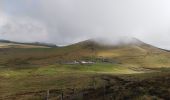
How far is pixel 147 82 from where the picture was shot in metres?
127

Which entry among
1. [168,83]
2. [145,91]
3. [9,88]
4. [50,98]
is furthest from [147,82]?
[9,88]

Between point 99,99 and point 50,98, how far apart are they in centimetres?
3094

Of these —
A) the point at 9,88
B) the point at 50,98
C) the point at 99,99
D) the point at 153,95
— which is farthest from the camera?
the point at 9,88

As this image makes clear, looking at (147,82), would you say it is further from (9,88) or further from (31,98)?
(9,88)

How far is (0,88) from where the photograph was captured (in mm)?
198875

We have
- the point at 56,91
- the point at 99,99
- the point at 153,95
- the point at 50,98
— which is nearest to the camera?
the point at 153,95

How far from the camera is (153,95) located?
105 metres

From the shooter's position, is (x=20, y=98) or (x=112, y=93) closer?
(x=112, y=93)

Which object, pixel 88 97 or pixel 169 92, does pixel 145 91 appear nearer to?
pixel 169 92

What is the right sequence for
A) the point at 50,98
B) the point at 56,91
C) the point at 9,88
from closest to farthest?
the point at 50,98 < the point at 56,91 < the point at 9,88

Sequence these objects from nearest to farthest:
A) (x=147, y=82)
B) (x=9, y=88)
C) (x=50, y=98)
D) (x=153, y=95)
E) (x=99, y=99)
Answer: (x=153, y=95) < (x=99, y=99) < (x=147, y=82) < (x=50, y=98) < (x=9, y=88)

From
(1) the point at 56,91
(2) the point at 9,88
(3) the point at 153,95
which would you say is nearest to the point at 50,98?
(1) the point at 56,91

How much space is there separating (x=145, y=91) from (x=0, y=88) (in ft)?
366

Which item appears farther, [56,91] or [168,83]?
[56,91]
